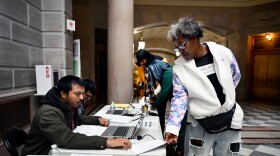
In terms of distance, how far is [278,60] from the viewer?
793cm

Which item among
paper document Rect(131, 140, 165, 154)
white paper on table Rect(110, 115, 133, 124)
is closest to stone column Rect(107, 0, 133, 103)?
white paper on table Rect(110, 115, 133, 124)

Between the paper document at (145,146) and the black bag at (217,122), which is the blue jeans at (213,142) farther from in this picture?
the paper document at (145,146)

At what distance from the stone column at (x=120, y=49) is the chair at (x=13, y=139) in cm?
237

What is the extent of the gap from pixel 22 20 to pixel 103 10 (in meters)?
→ 5.08

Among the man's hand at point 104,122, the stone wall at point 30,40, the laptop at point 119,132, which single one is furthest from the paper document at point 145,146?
the stone wall at point 30,40

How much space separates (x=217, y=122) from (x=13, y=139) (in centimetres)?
138

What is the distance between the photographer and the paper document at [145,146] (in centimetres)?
133

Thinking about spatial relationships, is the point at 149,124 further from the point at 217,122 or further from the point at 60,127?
the point at 60,127

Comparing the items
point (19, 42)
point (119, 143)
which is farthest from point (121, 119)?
point (19, 42)

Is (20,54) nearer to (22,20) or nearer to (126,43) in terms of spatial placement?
(22,20)

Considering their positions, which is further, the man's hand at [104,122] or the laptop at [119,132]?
the man's hand at [104,122]

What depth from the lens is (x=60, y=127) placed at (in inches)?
54.9

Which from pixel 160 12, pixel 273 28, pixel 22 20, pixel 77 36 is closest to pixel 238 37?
pixel 273 28

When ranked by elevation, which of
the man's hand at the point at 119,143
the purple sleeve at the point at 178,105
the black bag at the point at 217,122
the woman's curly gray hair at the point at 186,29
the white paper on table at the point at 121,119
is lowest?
the white paper on table at the point at 121,119
